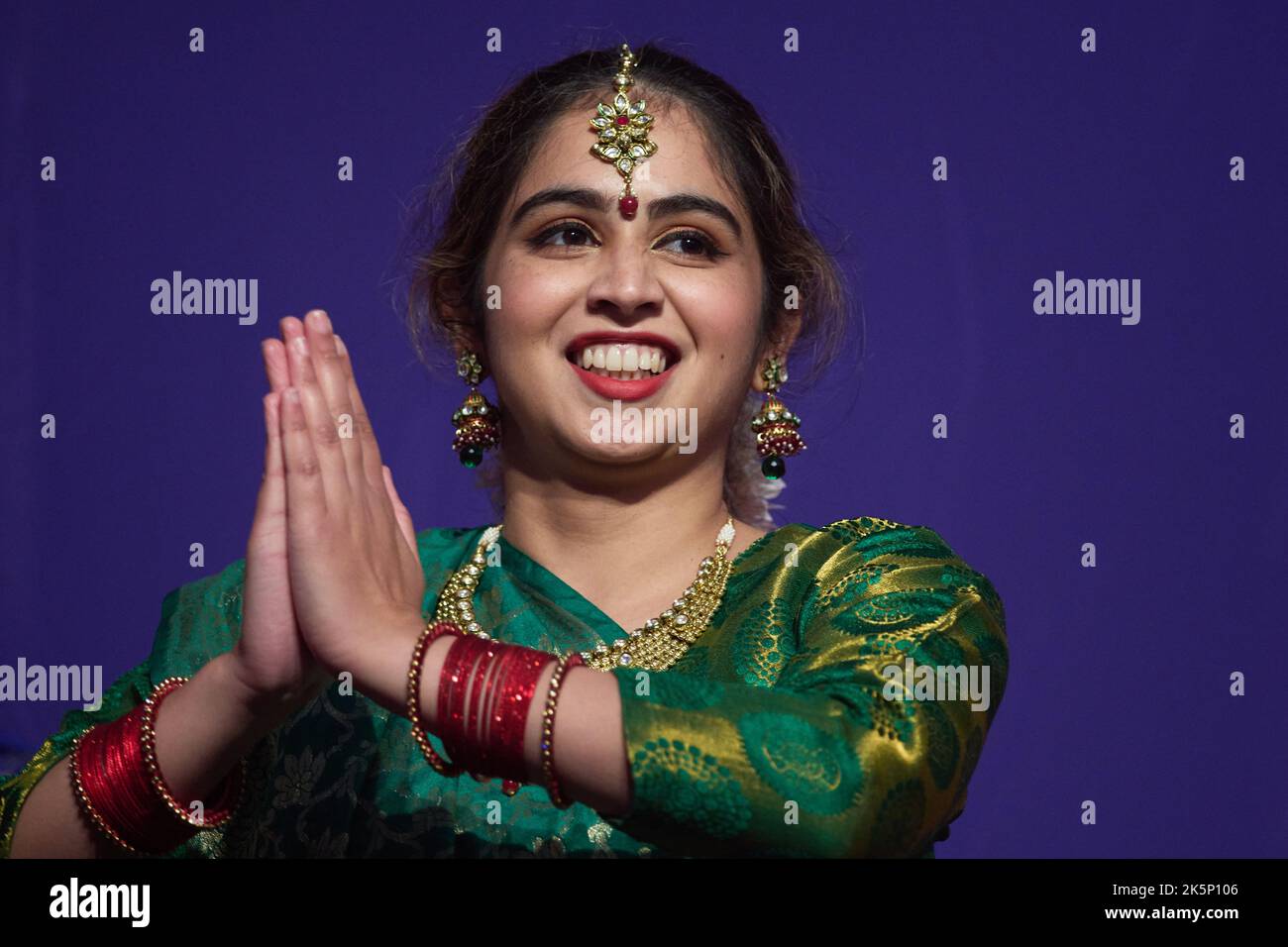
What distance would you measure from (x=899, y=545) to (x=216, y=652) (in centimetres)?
82

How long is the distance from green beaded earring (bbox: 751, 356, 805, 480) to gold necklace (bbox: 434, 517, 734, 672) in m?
0.13

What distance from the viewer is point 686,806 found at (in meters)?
1.40

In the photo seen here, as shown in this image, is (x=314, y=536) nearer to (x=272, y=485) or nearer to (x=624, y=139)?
(x=272, y=485)

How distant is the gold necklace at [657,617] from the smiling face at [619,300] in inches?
5.6

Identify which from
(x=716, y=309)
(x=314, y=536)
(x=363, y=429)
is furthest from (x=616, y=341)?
(x=314, y=536)

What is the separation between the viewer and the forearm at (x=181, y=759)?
1661 mm

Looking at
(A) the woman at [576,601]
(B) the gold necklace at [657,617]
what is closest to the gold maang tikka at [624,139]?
(A) the woman at [576,601]

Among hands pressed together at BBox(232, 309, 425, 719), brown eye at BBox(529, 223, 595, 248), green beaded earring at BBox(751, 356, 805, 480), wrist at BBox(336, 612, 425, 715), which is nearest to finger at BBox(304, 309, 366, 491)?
hands pressed together at BBox(232, 309, 425, 719)

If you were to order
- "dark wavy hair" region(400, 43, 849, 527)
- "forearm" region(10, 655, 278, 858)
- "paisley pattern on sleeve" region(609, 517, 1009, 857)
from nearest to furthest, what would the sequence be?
"paisley pattern on sleeve" region(609, 517, 1009, 857) → "forearm" region(10, 655, 278, 858) → "dark wavy hair" region(400, 43, 849, 527)

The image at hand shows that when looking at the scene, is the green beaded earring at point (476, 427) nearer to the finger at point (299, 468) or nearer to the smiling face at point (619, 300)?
the smiling face at point (619, 300)

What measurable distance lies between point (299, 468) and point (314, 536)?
69 millimetres

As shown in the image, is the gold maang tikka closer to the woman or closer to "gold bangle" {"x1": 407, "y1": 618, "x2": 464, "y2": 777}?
the woman

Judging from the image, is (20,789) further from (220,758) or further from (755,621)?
(755,621)

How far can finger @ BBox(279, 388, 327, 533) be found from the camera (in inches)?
61.6
